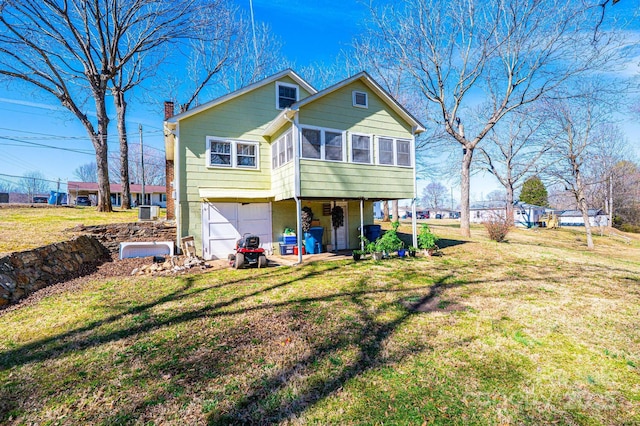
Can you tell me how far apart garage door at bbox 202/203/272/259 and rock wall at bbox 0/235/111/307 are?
3.35 m

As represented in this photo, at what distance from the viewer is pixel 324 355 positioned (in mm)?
3596

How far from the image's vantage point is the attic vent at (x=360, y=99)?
1077 centimetres

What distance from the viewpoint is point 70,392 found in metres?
2.90

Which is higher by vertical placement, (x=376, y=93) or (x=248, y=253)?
(x=376, y=93)

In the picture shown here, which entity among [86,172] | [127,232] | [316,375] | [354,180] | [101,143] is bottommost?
[316,375]

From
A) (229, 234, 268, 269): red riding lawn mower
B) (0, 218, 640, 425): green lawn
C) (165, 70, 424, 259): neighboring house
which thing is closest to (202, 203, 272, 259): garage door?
(165, 70, 424, 259): neighboring house

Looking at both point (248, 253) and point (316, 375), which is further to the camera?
point (248, 253)

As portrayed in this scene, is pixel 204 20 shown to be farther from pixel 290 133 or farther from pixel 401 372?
pixel 401 372

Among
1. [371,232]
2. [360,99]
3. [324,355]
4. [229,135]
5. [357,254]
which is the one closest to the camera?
[324,355]

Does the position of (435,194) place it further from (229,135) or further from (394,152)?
(229,135)

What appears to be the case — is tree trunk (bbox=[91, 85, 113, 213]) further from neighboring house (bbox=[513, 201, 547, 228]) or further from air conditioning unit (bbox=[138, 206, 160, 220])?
neighboring house (bbox=[513, 201, 547, 228])

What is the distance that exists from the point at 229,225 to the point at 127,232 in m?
3.63

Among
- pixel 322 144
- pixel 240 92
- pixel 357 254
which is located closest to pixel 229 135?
pixel 240 92

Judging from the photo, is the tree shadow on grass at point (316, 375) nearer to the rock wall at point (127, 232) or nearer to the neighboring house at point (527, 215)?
the rock wall at point (127, 232)
